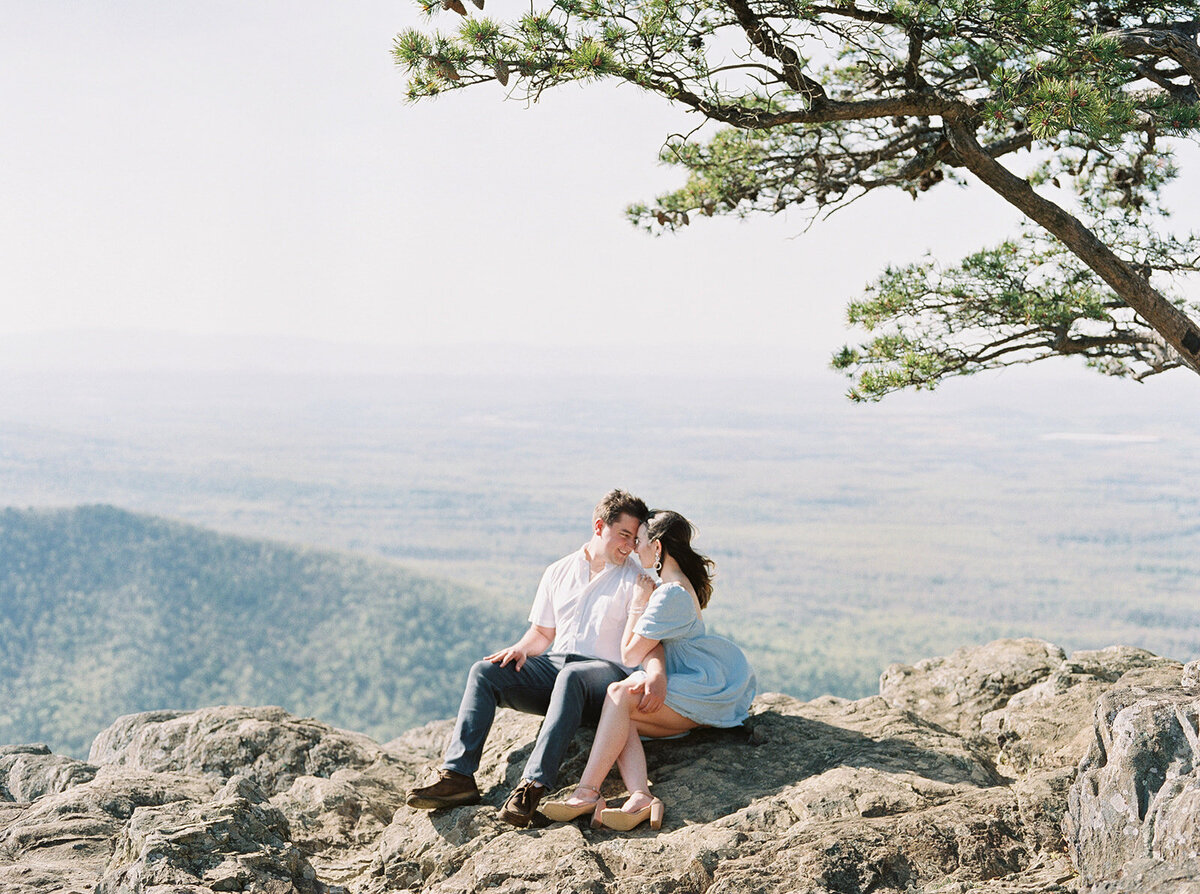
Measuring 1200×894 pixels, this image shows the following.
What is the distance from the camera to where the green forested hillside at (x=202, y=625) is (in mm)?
60188

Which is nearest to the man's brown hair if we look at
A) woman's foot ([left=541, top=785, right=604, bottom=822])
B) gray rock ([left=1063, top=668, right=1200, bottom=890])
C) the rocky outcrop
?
the rocky outcrop

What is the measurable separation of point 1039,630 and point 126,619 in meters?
66.4

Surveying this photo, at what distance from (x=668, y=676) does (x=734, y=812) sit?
2.31 ft

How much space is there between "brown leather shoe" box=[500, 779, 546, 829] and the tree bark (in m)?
3.67

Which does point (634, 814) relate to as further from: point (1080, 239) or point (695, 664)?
point (1080, 239)

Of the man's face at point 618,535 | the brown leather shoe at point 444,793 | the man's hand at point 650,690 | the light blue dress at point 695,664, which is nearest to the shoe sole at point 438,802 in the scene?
the brown leather shoe at point 444,793

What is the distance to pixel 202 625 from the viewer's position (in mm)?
67688

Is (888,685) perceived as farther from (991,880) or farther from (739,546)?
(739,546)

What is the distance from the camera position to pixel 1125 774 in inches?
134

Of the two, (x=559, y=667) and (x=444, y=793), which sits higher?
(x=559, y=667)

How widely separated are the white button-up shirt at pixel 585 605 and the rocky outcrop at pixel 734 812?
1.57 ft

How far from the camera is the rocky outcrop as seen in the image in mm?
3490

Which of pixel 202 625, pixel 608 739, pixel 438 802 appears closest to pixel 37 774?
pixel 438 802

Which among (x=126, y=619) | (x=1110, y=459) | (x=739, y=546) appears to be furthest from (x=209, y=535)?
(x=1110, y=459)
